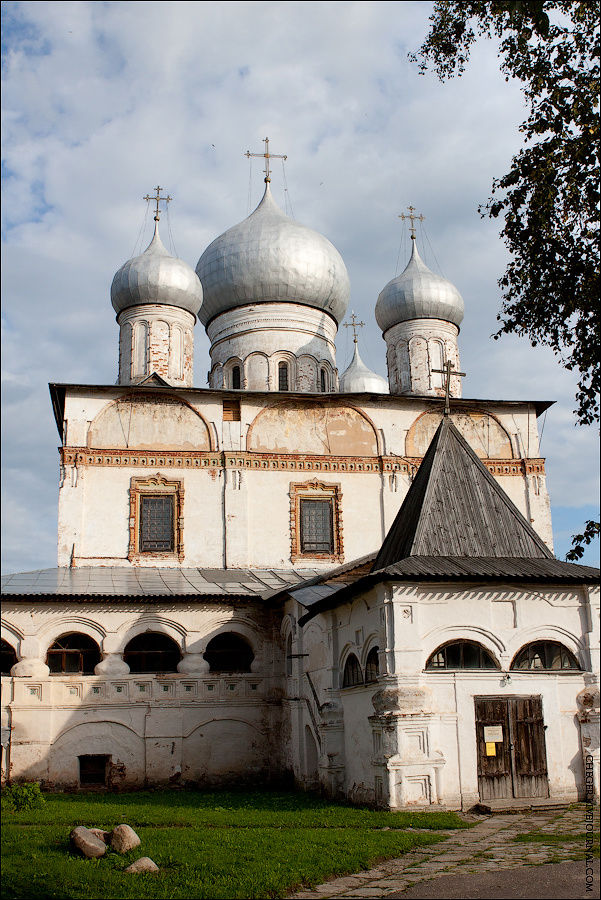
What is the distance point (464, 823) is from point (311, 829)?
1530mm

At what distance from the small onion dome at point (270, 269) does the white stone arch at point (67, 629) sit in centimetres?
915

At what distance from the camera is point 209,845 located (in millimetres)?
7238

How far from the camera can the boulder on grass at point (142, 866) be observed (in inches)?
247

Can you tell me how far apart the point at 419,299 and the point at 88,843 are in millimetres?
16377

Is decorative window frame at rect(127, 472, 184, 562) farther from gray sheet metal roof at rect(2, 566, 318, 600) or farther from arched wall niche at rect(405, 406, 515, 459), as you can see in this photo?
arched wall niche at rect(405, 406, 515, 459)

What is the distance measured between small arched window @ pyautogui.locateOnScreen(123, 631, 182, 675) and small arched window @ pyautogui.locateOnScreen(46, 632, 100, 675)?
1.74 feet

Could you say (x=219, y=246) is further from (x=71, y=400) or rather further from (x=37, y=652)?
(x=37, y=652)

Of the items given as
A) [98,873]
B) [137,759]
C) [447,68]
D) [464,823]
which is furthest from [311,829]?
[447,68]

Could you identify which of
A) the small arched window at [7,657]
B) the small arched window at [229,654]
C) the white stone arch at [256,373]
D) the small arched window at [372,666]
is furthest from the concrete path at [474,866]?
the white stone arch at [256,373]

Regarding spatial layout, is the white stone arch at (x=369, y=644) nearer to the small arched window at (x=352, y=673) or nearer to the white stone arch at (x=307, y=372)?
the small arched window at (x=352, y=673)

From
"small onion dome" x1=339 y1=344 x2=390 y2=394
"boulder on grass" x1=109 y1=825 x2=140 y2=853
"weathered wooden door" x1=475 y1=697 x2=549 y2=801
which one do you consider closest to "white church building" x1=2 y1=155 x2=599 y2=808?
"weathered wooden door" x1=475 y1=697 x2=549 y2=801

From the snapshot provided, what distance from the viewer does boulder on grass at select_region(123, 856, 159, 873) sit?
6.26 meters

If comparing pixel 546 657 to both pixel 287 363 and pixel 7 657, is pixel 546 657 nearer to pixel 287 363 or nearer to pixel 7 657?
pixel 7 657

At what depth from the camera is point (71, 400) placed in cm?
1636
